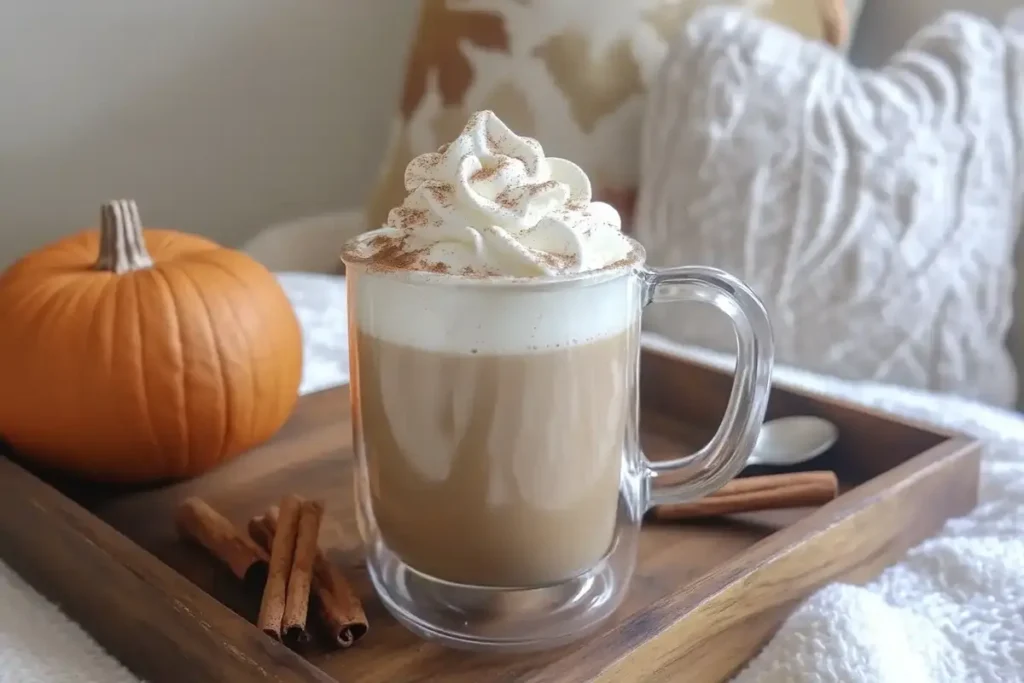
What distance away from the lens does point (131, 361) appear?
0.68m

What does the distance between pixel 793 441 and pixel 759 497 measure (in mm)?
111

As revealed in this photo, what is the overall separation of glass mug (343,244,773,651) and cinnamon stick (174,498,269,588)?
7 cm

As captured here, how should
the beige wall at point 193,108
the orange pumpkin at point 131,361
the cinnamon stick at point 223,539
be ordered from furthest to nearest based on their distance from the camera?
the beige wall at point 193,108, the orange pumpkin at point 131,361, the cinnamon stick at point 223,539

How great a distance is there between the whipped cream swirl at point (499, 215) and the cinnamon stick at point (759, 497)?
21 cm

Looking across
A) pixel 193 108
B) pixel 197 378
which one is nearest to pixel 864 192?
pixel 197 378

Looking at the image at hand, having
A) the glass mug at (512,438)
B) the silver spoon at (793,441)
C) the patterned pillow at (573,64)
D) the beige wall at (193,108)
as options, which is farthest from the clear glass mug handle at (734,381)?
the beige wall at (193,108)

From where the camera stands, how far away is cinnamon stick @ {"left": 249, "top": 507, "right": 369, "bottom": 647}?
50 centimetres

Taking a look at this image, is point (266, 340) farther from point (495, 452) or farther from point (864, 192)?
point (864, 192)

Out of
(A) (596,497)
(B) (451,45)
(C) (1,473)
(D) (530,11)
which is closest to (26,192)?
(B) (451,45)

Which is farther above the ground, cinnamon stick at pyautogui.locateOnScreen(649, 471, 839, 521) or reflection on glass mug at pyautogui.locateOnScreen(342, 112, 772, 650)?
reflection on glass mug at pyautogui.locateOnScreen(342, 112, 772, 650)

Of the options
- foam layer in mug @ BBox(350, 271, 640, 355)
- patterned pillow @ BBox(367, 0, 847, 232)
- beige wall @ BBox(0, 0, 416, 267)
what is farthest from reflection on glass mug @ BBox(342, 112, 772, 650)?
beige wall @ BBox(0, 0, 416, 267)

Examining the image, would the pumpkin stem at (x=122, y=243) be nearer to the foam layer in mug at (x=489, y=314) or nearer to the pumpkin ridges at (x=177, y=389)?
the pumpkin ridges at (x=177, y=389)

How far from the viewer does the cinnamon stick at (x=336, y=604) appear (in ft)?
1.64

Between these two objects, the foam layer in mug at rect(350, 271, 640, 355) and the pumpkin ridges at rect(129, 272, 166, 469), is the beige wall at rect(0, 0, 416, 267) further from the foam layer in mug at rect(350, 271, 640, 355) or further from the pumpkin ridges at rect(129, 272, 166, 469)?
the foam layer in mug at rect(350, 271, 640, 355)
